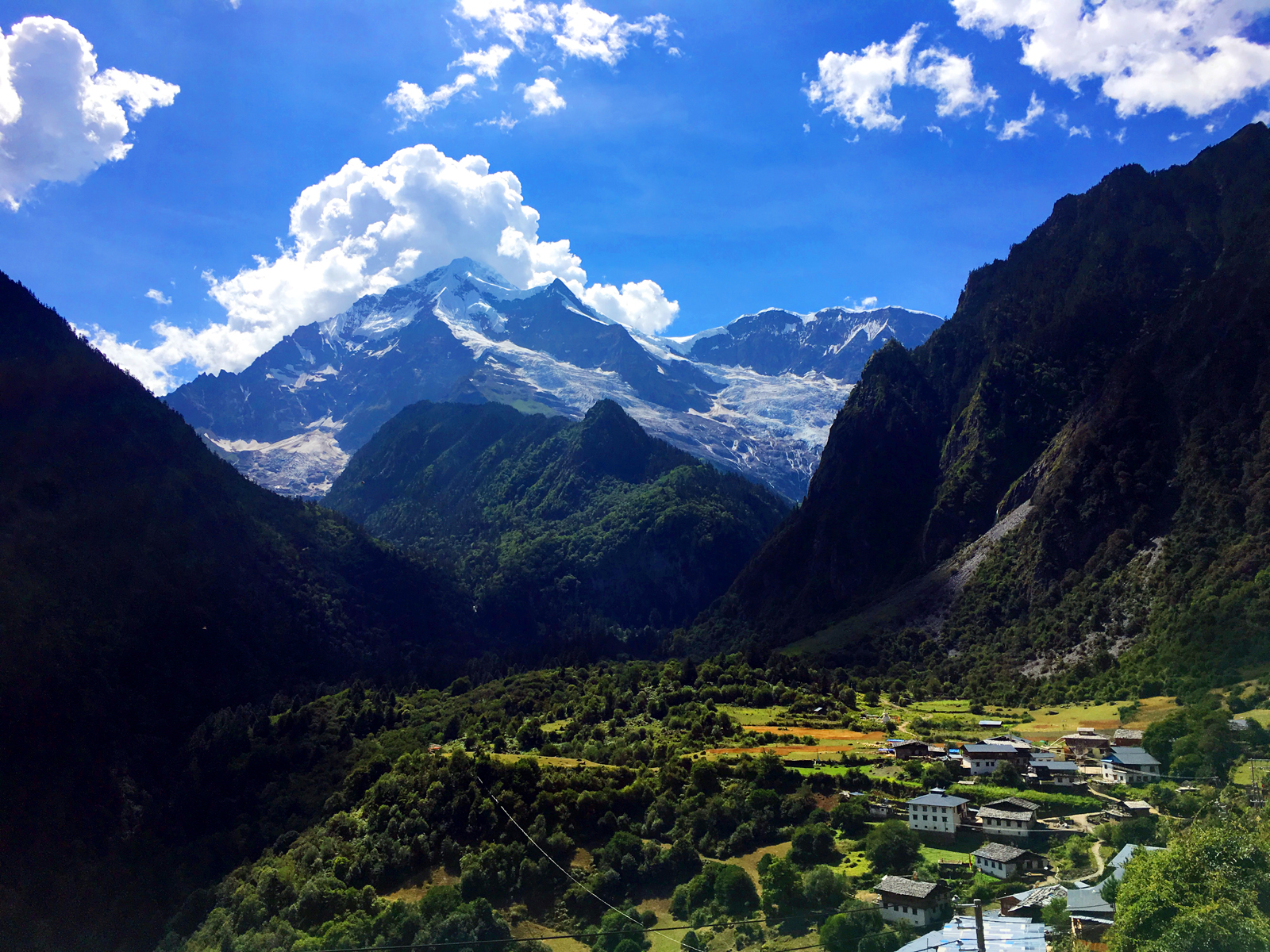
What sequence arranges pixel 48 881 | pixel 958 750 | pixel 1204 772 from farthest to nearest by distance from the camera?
pixel 48 881 → pixel 958 750 → pixel 1204 772

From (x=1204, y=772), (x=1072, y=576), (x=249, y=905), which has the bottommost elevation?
(x=249, y=905)

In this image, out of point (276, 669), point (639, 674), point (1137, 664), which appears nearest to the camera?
point (1137, 664)

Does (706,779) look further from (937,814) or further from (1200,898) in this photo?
(1200,898)

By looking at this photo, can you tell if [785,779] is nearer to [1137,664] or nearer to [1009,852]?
[1009,852]

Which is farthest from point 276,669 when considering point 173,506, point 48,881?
point 48,881

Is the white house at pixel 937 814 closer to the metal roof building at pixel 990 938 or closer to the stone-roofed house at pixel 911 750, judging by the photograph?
the metal roof building at pixel 990 938

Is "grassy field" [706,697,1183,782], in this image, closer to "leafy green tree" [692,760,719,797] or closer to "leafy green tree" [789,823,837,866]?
"leafy green tree" [692,760,719,797]

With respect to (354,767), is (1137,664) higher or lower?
higher
